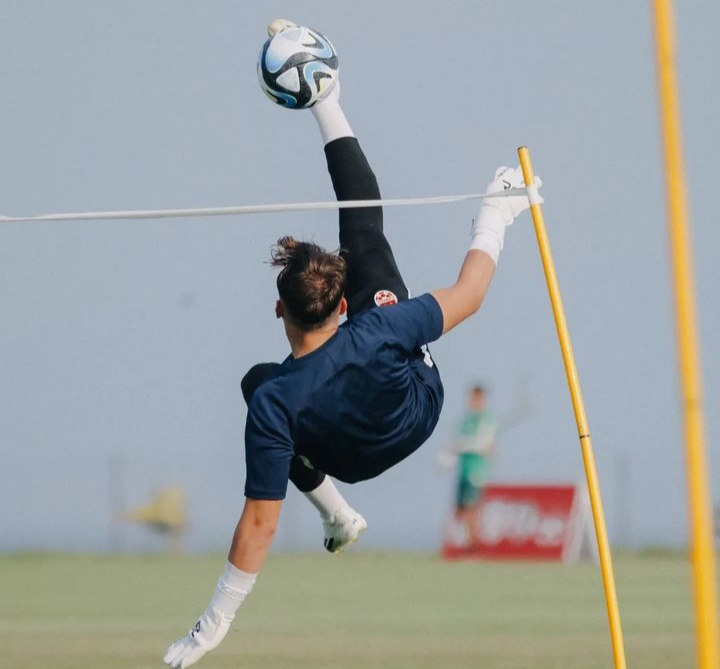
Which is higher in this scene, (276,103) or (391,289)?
(276,103)

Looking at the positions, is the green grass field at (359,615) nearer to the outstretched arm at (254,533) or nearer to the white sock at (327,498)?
the white sock at (327,498)

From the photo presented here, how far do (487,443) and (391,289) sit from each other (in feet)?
32.0

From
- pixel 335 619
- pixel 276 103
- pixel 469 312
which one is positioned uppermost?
pixel 276 103

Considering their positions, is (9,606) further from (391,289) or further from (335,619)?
(391,289)

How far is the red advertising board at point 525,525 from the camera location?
16.2 meters

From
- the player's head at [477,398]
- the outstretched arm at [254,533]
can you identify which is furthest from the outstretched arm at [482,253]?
the player's head at [477,398]

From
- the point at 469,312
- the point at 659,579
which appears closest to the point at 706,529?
the point at 469,312

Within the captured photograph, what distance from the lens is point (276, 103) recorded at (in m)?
6.64

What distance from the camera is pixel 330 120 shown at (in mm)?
6590

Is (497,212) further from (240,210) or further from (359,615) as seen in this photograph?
(359,615)

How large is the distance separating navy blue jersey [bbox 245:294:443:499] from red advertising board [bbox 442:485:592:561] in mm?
10451

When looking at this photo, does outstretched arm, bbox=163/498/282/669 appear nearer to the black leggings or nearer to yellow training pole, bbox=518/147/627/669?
the black leggings

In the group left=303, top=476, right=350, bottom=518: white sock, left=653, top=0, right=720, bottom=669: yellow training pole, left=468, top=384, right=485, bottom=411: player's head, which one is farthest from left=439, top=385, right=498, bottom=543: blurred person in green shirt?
left=653, top=0, right=720, bottom=669: yellow training pole

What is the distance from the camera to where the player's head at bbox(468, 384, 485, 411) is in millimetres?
15828
